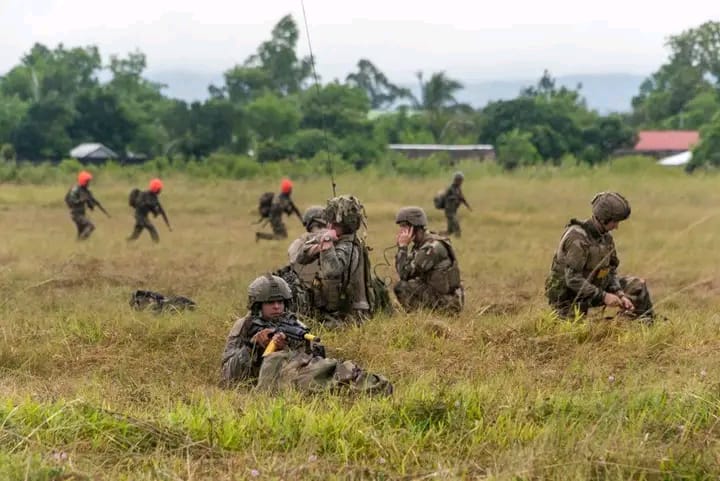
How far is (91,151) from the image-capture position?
51656mm

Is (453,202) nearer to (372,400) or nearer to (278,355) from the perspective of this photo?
(278,355)

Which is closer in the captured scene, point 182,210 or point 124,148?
point 182,210

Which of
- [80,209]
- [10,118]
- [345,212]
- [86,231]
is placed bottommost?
[86,231]

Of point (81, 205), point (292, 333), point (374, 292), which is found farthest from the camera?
point (81, 205)

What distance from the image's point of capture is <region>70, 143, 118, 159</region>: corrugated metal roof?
5101cm

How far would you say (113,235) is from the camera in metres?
19.2

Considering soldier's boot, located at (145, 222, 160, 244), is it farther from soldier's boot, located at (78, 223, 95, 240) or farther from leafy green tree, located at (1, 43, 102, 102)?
leafy green tree, located at (1, 43, 102, 102)

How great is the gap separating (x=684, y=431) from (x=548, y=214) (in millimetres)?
19666

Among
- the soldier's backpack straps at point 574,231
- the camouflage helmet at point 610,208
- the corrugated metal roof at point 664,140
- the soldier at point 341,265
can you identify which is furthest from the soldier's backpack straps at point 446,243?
the corrugated metal roof at point 664,140

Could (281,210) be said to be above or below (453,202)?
above

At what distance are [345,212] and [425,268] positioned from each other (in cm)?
111

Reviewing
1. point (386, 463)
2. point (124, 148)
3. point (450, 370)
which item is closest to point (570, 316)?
point (450, 370)

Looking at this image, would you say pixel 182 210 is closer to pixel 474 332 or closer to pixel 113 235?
pixel 113 235

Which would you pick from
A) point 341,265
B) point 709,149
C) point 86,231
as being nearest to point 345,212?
point 341,265
